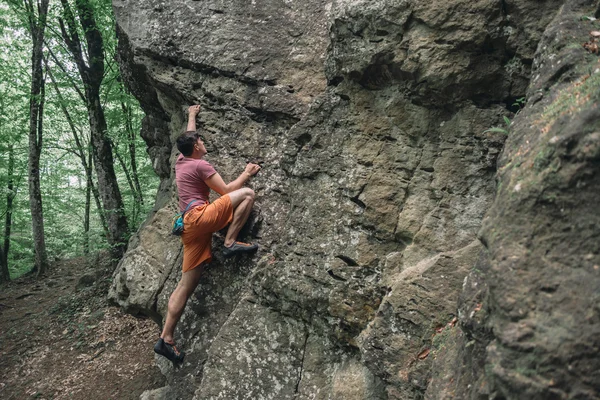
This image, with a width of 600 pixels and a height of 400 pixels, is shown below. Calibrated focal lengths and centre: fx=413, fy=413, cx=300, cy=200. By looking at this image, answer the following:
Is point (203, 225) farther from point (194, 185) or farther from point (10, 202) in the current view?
point (10, 202)

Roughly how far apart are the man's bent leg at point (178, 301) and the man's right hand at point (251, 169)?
1.58 m

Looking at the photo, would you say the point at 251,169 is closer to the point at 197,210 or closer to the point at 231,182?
the point at 231,182

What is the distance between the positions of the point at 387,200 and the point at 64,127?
57.0 feet

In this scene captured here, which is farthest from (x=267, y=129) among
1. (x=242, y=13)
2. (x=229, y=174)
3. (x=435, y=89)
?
(x=435, y=89)

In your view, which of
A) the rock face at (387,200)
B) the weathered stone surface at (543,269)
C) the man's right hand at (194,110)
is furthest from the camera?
the man's right hand at (194,110)

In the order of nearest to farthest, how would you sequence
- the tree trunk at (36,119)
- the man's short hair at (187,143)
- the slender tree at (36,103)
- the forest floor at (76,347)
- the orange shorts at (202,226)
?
1. the orange shorts at (202,226)
2. the man's short hair at (187,143)
3. the forest floor at (76,347)
4. the slender tree at (36,103)
5. the tree trunk at (36,119)

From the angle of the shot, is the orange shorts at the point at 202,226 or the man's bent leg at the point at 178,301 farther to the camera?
the man's bent leg at the point at 178,301

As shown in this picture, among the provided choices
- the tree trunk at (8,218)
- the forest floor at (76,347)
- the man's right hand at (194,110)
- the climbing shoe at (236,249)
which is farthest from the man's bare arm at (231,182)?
the tree trunk at (8,218)

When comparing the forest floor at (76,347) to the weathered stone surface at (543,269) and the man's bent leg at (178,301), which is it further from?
the weathered stone surface at (543,269)

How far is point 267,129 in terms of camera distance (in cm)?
677

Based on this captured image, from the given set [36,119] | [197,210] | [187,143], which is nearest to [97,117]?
[36,119]

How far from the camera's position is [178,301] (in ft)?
19.7

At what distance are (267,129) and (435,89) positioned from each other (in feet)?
9.42

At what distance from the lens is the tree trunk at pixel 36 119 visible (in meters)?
11.6
